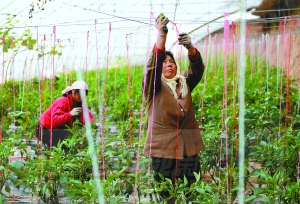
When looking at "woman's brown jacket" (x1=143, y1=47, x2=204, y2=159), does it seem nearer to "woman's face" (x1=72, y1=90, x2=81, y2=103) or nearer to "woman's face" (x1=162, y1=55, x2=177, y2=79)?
"woman's face" (x1=162, y1=55, x2=177, y2=79)

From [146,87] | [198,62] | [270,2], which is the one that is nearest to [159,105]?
[146,87]

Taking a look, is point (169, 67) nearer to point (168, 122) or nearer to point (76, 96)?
point (168, 122)

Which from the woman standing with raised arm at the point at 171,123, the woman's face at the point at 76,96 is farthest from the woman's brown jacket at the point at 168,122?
the woman's face at the point at 76,96

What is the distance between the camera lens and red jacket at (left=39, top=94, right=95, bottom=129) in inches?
143

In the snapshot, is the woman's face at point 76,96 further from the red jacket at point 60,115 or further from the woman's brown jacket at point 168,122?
the woman's brown jacket at point 168,122

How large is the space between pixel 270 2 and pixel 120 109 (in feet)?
17.5

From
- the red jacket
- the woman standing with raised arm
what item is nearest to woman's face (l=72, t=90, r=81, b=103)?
the red jacket

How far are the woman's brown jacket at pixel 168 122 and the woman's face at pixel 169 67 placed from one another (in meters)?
0.05

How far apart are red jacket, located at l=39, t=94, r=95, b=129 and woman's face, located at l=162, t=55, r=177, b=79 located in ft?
4.37

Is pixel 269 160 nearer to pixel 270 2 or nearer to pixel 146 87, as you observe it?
pixel 146 87

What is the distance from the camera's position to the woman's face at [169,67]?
258cm

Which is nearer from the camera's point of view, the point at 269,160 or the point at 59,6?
the point at 269,160

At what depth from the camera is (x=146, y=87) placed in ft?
8.29

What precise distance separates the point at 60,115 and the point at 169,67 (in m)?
1.41
